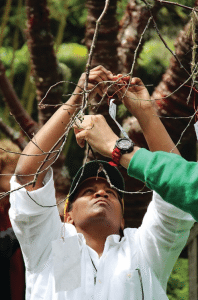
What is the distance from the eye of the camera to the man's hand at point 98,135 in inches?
66.4

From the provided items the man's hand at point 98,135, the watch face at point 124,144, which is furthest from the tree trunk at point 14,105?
the watch face at point 124,144

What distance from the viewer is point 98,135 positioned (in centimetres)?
171

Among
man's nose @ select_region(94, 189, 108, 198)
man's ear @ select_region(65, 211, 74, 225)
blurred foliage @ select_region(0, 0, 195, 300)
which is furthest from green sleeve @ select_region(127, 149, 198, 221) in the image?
blurred foliage @ select_region(0, 0, 195, 300)

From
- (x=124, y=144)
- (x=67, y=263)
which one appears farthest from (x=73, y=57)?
(x=124, y=144)

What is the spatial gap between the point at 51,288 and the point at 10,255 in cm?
50

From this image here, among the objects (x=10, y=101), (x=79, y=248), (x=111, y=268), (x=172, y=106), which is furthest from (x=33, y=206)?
(x=10, y=101)

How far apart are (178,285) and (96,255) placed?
7.94ft

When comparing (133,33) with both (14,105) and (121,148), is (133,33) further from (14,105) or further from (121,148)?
(121,148)

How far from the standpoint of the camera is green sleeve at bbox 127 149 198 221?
140cm

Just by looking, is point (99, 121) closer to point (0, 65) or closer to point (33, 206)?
point (33, 206)

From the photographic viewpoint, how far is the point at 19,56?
22.1 ft

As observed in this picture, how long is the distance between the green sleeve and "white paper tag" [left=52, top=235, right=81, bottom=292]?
0.61m

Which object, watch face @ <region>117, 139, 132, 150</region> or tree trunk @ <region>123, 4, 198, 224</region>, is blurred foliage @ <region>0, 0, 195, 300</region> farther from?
watch face @ <region>117, 139, 132, 150</region>

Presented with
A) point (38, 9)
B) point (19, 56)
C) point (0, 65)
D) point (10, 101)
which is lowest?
point (19, 56)
